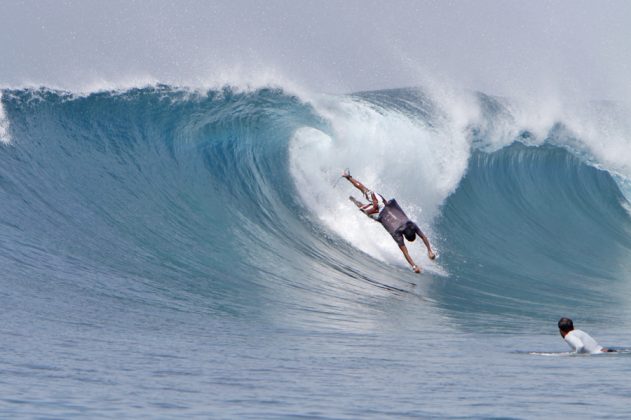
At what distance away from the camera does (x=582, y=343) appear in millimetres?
7160

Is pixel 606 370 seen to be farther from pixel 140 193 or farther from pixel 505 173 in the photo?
pixel 505 173

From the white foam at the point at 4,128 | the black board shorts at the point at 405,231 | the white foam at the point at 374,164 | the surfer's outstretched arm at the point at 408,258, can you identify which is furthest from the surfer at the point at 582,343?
the white foam at the point at 4,128

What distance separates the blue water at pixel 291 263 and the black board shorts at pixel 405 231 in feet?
1.66

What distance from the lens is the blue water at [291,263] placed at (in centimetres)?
551

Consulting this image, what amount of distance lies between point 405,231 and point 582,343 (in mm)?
4818

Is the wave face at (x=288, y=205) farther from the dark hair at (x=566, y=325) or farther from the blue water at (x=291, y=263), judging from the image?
the dark hair at (x=566, y=325)

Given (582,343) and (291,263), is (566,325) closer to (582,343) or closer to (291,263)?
(582,343)

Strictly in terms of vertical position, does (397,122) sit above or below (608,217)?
above

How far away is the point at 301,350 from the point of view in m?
6.97

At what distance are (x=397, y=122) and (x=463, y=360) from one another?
10676 mm

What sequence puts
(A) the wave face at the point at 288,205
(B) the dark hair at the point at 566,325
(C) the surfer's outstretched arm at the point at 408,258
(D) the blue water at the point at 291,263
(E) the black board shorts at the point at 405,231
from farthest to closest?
(C) the surfer's outstretched arm at the point at 408,258, (E) the black board shorts at the point at 405,231, (A) the wave face at the point at 288,205, (B) the dark hair at the point at 566,325, (D) the blue water at the point at 291,263

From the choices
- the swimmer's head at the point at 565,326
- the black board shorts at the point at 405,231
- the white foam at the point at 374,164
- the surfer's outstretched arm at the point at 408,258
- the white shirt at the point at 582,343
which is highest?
the white foam at the point at 374,164

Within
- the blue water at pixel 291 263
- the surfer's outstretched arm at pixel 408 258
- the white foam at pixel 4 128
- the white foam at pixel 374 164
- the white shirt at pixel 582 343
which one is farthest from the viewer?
the white foam at pixel 374 164

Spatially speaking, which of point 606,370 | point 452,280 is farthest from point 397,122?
point 606,370
